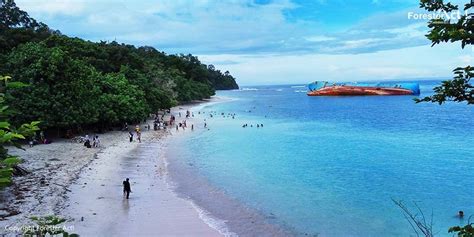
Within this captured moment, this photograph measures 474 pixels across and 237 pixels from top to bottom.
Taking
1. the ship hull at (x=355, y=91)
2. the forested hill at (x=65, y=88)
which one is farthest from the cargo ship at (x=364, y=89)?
the forested hill at (x=65, y=88)

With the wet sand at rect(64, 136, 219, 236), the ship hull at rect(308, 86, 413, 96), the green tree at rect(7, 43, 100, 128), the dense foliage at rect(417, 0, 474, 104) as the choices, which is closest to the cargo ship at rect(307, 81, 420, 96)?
the ship hull at rect(308, 86, 413, 96)

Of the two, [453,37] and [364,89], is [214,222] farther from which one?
[364,89]

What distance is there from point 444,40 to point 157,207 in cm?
1497

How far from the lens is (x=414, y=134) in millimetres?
49219

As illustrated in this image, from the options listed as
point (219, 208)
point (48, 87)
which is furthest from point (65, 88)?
point (219, 208)

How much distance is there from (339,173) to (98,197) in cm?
1596

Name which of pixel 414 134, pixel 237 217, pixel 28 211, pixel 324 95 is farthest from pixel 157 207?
pixel 324 95

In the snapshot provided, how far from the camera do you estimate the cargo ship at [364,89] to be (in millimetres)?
133875

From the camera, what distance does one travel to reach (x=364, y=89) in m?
140

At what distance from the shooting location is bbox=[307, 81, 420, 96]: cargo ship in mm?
133875

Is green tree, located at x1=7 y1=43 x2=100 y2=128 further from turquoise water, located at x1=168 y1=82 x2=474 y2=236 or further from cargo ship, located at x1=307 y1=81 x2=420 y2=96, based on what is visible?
cargo ship, located at x1=307 y1=81 x2=420 y2=96

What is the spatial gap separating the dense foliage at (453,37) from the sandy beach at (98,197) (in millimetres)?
11459

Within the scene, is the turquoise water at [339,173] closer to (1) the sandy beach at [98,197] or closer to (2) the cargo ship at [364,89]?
(1) the sandy beach at [98,197]

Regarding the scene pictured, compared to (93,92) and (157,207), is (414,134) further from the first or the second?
(157,207)
